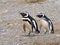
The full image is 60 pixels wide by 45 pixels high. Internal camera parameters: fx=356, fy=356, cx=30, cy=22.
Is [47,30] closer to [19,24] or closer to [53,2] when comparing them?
[19,24]

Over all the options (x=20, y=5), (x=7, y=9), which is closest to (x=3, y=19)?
(x=7, y=9)

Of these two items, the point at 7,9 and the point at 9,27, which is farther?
the point at 7,9

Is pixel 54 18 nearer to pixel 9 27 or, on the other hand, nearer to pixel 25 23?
pixel 9 27

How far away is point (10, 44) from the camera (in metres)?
10.6

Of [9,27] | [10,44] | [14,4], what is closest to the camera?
[10,44]

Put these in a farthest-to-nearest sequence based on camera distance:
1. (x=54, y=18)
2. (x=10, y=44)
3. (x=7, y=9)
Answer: (x=7, y=9) < (x=54, y=18) < (x=10, y=44)

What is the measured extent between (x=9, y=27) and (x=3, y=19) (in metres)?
2.14

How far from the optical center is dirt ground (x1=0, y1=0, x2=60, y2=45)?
10.7 m

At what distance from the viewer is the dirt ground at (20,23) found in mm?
10719

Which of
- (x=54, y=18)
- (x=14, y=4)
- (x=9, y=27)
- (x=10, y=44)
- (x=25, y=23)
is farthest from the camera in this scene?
(x=14, y=4)

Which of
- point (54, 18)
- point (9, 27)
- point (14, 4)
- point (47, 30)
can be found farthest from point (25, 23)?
point (14, 4)

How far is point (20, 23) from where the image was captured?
14711mm

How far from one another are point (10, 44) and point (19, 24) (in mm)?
4028

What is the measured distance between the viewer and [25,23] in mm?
11633
